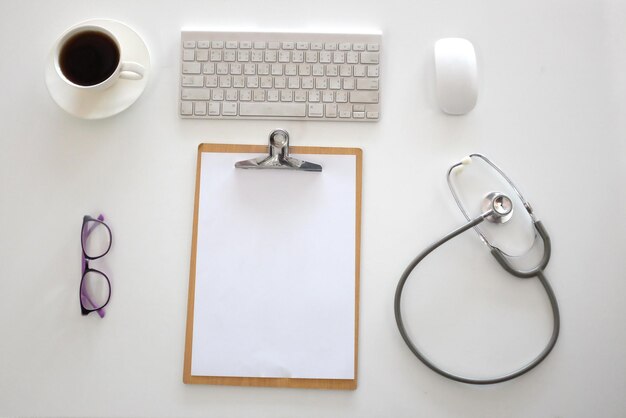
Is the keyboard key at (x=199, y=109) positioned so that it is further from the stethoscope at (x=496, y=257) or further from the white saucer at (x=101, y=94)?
the stethoscope at (x=496, y=257)

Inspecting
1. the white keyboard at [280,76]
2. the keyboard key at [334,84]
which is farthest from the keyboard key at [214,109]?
the keyboard key at [334,84]

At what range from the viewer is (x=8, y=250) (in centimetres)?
80

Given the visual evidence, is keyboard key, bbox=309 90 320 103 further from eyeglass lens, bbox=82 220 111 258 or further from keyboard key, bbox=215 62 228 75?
eyeglass lens, bbox=82 220 111 258

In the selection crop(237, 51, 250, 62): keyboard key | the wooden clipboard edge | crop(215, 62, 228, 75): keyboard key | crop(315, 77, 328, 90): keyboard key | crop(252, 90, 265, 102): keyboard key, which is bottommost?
the wooden clipboard edge

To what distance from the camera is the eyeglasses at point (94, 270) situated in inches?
30.5

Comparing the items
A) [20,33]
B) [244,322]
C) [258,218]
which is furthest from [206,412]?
[20,33]

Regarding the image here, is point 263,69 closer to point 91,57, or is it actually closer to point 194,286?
point 91,57

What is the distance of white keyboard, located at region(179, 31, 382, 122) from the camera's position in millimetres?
810

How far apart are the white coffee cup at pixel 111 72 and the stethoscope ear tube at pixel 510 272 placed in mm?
566

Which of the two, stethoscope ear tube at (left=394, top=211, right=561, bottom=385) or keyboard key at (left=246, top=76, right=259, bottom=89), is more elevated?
keyboard key at (left=246, top=76, right=259, bottom=89)

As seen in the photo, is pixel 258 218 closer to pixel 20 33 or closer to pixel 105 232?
pixel 105 232

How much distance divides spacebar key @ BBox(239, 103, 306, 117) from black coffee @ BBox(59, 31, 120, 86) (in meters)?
0.23

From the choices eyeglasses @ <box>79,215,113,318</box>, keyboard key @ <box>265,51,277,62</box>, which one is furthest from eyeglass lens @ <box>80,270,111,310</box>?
keyboard key @ <box>265,51,277,62</box>

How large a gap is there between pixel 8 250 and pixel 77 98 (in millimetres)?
292
